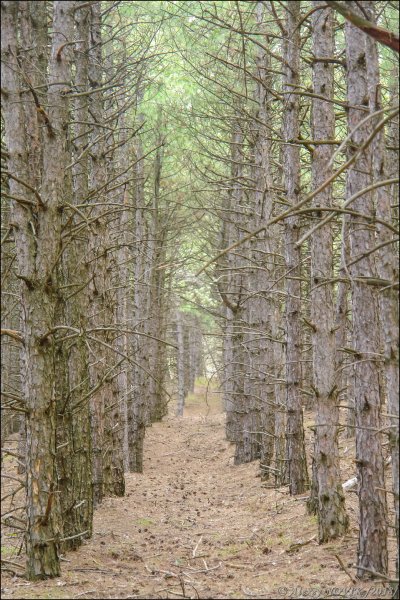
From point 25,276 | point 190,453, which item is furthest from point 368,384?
point 190,453

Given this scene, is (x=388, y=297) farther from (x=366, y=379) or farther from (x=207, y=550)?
(x=207, y=550)

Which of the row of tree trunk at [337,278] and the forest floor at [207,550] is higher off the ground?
the row of tree trunk at [337,278]

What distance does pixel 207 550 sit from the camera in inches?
321

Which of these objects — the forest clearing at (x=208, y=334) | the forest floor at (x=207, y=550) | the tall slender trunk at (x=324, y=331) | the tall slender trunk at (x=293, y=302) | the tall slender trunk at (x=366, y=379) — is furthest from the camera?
the tall slender trunk at (x=293, y=302)

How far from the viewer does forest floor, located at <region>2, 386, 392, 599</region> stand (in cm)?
579

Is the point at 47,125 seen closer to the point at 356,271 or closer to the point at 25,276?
the point at 25,276

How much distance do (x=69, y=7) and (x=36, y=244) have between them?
2577 millimetres

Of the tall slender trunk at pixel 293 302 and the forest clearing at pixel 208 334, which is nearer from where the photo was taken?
the forest clearing at pixel 208 334

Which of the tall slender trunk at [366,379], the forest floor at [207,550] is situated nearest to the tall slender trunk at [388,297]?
the tall slender trunk at [366,379]

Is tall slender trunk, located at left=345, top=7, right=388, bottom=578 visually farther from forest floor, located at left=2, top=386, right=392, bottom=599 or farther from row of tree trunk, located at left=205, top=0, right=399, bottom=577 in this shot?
forest floor, located at left=2, top=386, right=392, bottom=599

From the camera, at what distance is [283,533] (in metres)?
8.39

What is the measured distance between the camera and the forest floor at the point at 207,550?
19.0 feet

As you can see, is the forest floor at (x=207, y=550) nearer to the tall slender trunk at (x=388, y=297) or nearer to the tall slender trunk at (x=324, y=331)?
the tall slender trunk at (x=324, y=331)

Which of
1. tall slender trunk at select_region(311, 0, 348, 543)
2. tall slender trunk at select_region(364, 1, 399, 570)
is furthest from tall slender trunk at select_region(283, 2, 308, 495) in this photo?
tall slender trunk at select_region(364, 1, 399, 570)
